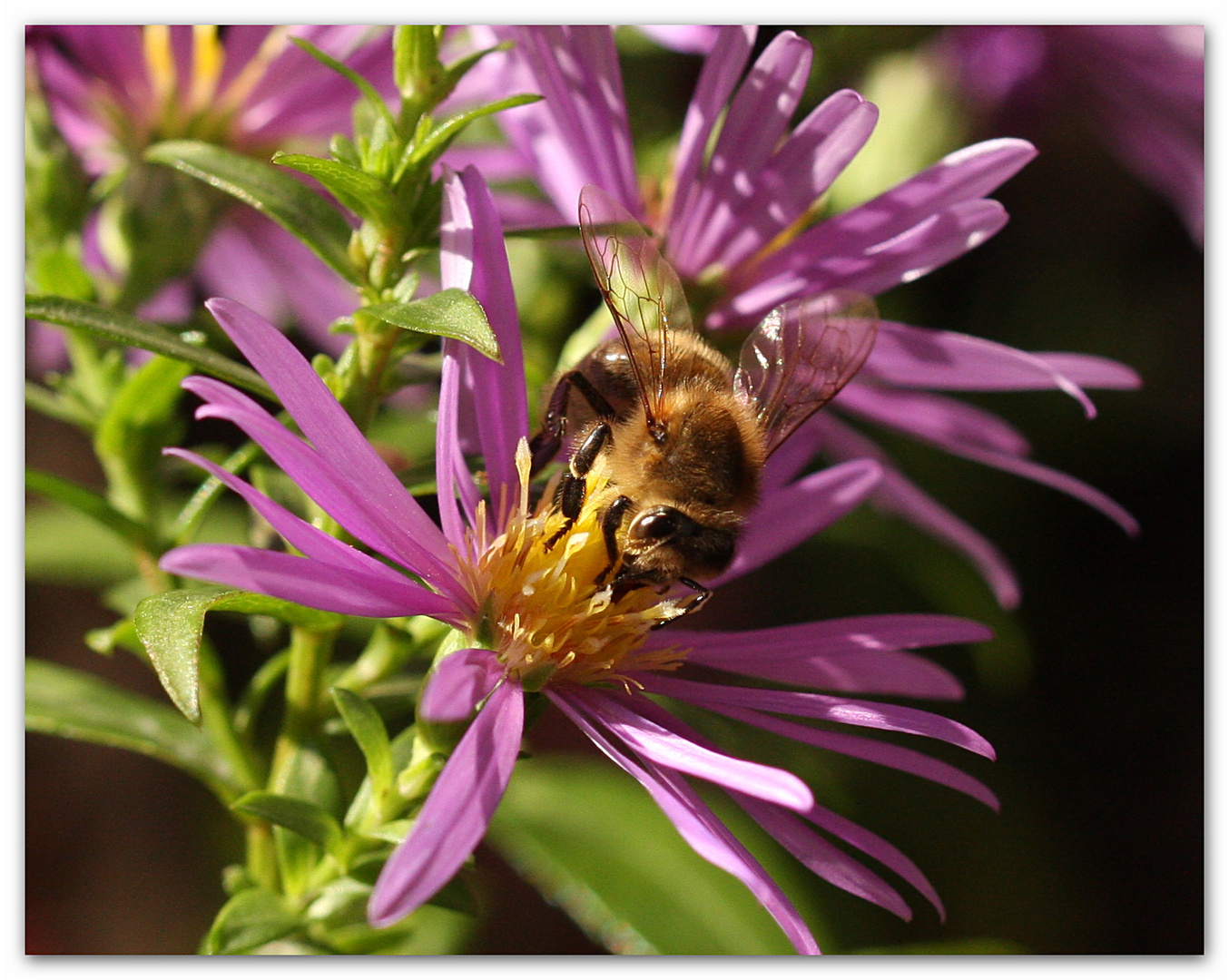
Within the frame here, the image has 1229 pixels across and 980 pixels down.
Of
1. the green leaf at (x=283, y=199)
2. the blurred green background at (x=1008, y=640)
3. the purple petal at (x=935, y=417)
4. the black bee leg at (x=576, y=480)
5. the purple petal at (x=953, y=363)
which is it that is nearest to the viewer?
the green leaf at (x=283, y=199)

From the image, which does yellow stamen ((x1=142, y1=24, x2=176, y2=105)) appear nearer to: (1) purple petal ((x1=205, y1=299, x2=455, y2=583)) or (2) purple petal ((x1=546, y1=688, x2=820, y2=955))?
(1) purple petal ((x1=205, y1=299, x2=455, y2=583))

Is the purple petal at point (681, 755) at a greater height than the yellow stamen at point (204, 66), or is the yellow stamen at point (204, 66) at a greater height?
the yellow stamen at point (204, 66)

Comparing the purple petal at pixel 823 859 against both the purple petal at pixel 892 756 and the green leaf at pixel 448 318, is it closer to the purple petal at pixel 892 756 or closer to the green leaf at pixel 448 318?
→ the purple petal at pixel 892 756

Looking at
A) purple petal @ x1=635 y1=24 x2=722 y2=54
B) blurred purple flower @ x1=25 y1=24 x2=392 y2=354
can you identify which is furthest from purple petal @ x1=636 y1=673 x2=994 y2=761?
blurred purple flower @ x1=25 y1=24 x2=392 y2=354

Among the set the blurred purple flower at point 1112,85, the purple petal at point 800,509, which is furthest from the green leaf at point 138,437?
the blurred purple flower at point 1112,85

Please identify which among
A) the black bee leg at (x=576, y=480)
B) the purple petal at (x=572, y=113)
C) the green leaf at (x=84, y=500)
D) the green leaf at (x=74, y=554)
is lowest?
the green leaf at (x=74, y=554)

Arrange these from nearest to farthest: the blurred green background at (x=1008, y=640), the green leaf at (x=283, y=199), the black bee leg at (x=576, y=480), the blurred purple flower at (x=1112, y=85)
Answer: the green leaf at (x=283, y=199), the black bee leg at (x=576, y=480), the blurred green background at (x=1008, y=640), the blurred purple flower at (x=1112, y=85)

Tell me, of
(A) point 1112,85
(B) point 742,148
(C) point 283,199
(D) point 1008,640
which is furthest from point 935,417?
(A) point 1112,85
